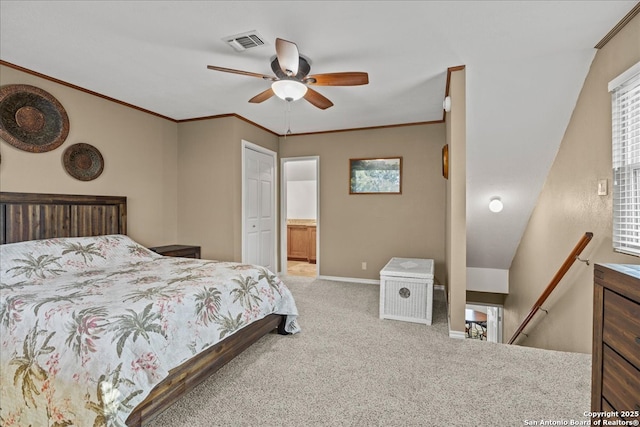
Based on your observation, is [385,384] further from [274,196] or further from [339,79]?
[274,196]

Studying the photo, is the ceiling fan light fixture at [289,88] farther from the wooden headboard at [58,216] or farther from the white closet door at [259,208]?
the wooden headboard at [58,216]

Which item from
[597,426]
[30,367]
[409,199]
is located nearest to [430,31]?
[597,426]

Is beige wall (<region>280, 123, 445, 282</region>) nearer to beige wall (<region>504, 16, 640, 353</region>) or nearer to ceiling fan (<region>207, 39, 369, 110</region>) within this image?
beige wall (<region>504, 16, 640, 353</region>)

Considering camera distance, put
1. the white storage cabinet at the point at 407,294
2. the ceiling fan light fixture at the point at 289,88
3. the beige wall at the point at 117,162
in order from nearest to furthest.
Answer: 1. the ceiling fan light fixture at the point at 289,88
2. the beige wall at the point at 117,162
3. the white storage cabinet at the point at 407,294

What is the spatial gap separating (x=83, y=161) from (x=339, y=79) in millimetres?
2839

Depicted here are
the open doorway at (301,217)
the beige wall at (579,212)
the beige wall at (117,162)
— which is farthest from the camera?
the open doorway at (301,217)

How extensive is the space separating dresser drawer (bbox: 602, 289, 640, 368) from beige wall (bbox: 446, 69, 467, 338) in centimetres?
149

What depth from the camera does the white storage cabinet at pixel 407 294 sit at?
312 cm

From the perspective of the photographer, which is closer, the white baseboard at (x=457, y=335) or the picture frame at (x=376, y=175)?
the white baseboard at (x=457, y=335)

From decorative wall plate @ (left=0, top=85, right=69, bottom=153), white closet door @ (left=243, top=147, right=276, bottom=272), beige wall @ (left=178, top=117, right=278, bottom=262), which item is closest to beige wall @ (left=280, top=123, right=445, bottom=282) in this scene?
white closet door @ (left=243, top=147, right=276, bottom=272)

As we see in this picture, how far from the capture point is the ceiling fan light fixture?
8.05 ft

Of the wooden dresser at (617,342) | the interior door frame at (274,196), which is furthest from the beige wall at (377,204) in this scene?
the wooden dresser at (617,342)

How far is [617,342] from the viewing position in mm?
1183

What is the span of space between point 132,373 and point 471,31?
9.55 feet
